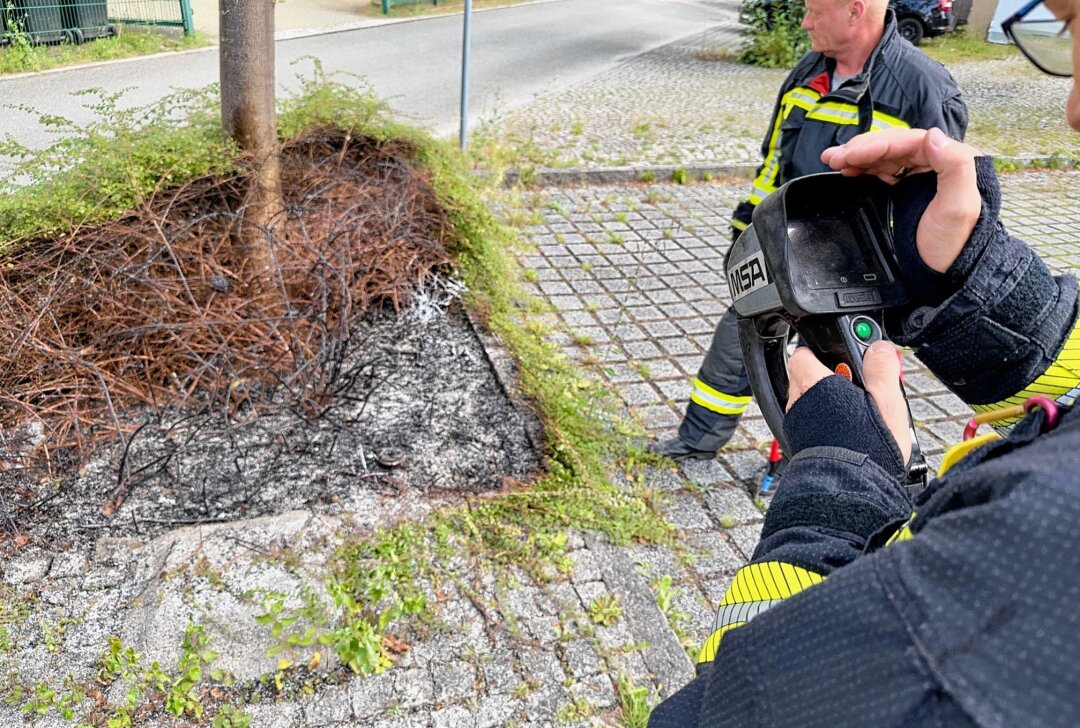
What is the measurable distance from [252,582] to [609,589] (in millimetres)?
1148

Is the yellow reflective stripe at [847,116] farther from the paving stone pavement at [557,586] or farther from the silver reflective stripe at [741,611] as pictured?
the silver reflective stripe at [741,611]

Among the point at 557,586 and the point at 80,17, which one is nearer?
the point at 557,586

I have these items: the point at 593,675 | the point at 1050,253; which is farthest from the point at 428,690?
the point at 1050,253

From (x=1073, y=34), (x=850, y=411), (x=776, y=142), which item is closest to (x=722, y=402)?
(x=776, y=142)

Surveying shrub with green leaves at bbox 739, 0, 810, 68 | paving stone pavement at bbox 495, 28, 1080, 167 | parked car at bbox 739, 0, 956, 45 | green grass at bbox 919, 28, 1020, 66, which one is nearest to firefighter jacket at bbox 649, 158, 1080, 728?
paving stone pavement at bbox 495, 28, 1080, 167

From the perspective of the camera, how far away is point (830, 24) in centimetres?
299

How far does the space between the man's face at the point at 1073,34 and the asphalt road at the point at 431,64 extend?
18.0 ft

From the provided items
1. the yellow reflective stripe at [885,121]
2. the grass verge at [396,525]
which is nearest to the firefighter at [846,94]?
the yellow reflective stripe at [885,121]

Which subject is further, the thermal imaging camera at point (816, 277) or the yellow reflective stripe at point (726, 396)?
the yellow reflective stripe at point (726, 396)

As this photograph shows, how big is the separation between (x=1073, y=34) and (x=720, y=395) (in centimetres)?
249

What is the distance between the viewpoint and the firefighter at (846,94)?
2.91 meters

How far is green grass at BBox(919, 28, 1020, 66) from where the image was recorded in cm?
1659

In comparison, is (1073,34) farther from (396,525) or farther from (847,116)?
(396,525)

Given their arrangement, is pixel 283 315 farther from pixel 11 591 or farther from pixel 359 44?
pixel 359 44
